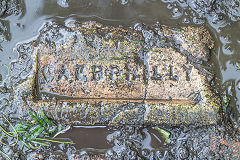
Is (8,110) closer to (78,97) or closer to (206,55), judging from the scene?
(78,97)

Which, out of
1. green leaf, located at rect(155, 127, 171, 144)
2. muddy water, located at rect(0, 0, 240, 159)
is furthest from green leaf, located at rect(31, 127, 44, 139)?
green leaf, located at rect(155, 127, 171, 144)

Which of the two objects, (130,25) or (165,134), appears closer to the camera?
(165,134)

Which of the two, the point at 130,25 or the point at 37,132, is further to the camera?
the point at 130,25

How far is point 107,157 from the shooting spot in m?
2.83

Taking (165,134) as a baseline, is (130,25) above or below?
above

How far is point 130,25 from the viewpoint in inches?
122

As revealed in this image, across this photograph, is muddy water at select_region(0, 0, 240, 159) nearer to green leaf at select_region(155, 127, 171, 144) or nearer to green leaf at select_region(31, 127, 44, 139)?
green leaf at select_region(155, 127, 171, 144)

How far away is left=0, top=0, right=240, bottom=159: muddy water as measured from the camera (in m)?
2.86

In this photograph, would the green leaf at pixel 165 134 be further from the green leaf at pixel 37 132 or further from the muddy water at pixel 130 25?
the green leaf at pixel 37 132

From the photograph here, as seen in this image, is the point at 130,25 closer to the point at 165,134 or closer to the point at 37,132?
the point at 165,134

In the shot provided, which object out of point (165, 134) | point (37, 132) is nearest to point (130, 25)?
point (165, 134)

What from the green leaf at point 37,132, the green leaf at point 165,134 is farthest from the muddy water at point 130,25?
the green leaf at point 37,132

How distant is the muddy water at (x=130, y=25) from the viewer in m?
2.86

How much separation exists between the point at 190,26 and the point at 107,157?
171 centimetres
